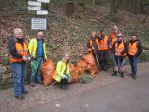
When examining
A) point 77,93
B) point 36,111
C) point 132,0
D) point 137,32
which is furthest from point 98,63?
point 132,0

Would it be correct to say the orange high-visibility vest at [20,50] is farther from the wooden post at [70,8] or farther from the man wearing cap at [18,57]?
the wooden post at [70,8]

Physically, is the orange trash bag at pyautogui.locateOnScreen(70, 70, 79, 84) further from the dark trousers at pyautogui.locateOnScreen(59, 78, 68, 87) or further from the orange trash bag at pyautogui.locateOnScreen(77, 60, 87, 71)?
the orange trash bag at pyautogui.locateOnScreen(77, 60, 87, 71)

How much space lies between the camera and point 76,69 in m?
11.9

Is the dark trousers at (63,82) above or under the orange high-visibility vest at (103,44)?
under

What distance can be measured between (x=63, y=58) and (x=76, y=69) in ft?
3.78

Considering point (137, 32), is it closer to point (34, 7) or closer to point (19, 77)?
point (34, 7)

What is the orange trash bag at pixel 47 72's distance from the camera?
10961mm

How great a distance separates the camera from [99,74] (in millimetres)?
12930

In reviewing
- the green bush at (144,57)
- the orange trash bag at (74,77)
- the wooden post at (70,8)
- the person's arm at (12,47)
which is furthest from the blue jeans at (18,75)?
the wooden post at (70,8)

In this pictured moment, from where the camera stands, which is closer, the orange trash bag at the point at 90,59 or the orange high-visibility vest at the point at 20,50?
the orange high-visibility vest at the point at 20,50

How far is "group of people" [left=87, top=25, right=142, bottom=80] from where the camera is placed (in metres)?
12.5

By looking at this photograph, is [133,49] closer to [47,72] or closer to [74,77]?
[74,77]

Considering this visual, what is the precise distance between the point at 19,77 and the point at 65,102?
5.23 feet

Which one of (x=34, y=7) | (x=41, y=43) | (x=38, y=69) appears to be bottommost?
(x=38, y=69)
